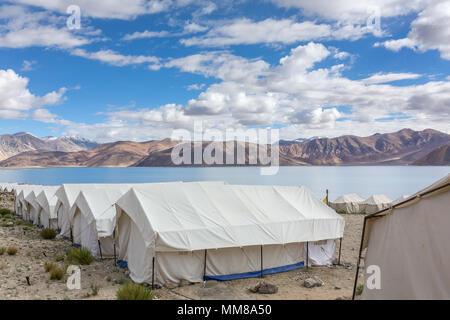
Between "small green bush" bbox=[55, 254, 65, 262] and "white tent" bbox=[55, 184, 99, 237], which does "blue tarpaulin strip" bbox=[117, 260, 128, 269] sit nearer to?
"small green bush" bbox=[55, 254, 65, 262]

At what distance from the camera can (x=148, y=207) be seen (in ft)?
41.3

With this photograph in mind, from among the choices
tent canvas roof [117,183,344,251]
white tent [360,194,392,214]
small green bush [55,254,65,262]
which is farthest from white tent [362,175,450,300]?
white tent [360,194,392,214]

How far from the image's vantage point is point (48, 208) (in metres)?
22.5

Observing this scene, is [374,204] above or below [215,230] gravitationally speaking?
below

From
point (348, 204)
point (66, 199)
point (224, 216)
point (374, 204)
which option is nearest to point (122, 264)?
point (224, 216)

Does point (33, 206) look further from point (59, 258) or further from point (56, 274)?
point (56, 274)

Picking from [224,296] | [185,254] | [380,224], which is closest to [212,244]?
[185,254]

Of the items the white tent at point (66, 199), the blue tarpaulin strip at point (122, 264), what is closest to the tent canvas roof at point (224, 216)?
the blue tarpaulin strip at point (122, 264)

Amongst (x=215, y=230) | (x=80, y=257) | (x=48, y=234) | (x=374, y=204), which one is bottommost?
(x=374, y=204)

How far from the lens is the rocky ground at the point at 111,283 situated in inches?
412

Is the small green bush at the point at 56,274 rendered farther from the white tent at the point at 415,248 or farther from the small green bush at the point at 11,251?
the white tent at the point at 415,248

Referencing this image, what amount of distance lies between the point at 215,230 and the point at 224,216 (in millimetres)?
1121

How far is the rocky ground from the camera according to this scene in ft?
34.3

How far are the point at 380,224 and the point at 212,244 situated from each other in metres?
5.85
